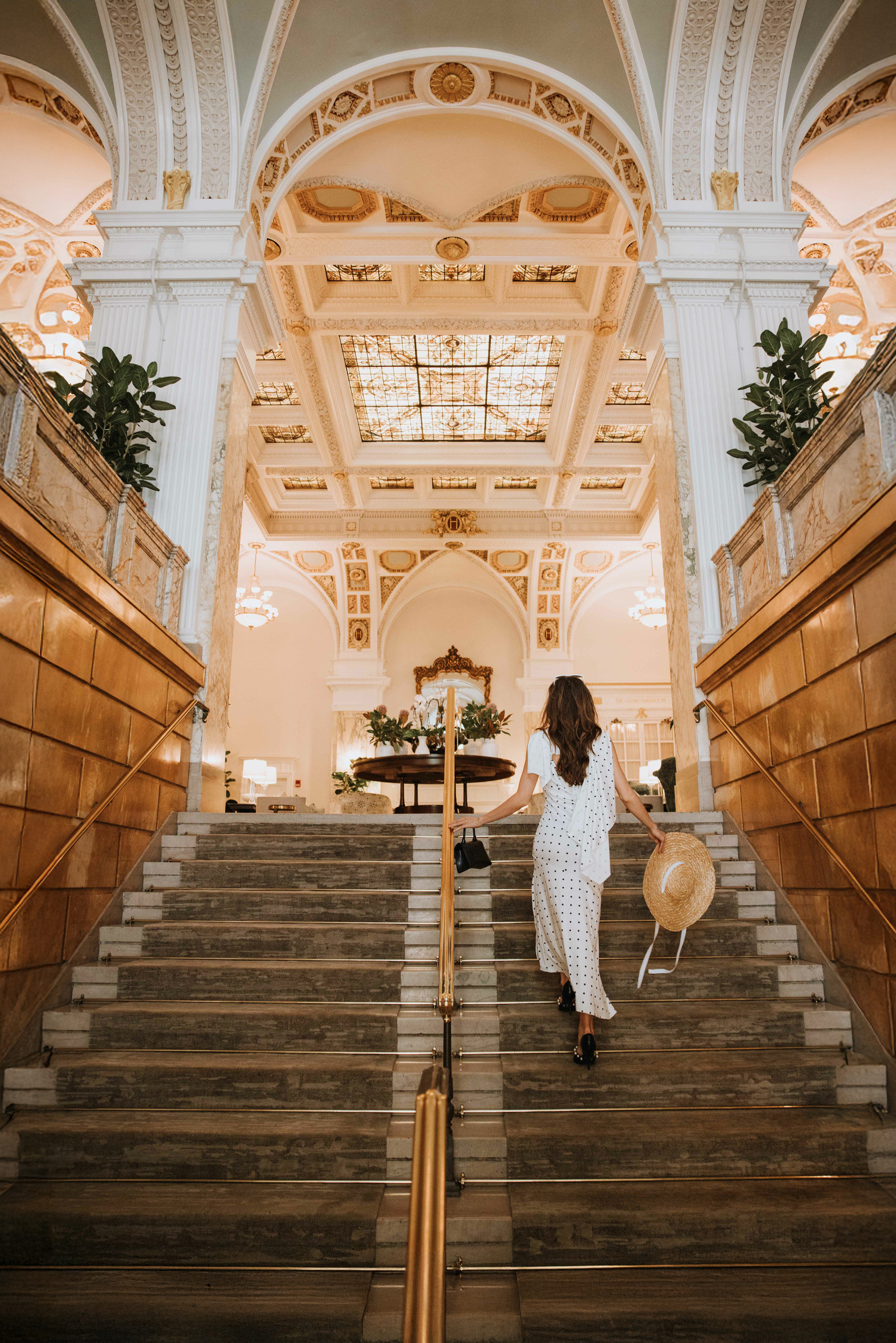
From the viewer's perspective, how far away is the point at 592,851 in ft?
11.4

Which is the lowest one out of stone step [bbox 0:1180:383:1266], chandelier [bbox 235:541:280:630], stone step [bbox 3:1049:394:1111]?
stone step [bbox 0:1180:383:1266]

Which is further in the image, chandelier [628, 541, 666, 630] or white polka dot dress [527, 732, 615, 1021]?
chandelier [628, 541, 666, 630]

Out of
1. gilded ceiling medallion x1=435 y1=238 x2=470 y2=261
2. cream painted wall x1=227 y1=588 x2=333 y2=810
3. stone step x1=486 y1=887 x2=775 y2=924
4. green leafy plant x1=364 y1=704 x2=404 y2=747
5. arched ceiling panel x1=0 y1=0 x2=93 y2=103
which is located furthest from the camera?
cream painted wall x1=227 y1=588 x2=333 y2=810

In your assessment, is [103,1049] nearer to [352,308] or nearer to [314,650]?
[352,308]

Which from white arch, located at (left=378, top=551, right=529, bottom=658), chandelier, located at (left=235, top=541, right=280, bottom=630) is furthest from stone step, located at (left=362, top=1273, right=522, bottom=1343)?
white arch, located at (left=378, top=551, right=529, bottom=658)

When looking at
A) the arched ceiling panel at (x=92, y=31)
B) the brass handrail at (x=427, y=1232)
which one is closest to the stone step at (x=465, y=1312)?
the brass handrail at (x=427, y=1232)

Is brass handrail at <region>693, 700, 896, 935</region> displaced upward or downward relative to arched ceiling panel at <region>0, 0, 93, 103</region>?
downward

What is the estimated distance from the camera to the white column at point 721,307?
24.0 ft

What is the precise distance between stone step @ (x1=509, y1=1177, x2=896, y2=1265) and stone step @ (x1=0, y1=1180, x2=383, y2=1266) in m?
0.52

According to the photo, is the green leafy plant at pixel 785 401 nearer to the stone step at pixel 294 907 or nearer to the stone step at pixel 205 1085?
the stone step at pixel 294 907

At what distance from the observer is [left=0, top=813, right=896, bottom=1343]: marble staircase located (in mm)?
2375

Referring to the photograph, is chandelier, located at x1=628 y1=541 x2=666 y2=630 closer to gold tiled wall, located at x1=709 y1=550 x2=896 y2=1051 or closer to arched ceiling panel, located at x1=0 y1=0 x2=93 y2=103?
gold tiled wall, located at x1=709 y1=550 x2=896 y2=1051

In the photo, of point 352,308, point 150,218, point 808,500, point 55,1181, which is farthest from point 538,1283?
point 352,308

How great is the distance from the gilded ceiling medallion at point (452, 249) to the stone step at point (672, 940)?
8.72 m
